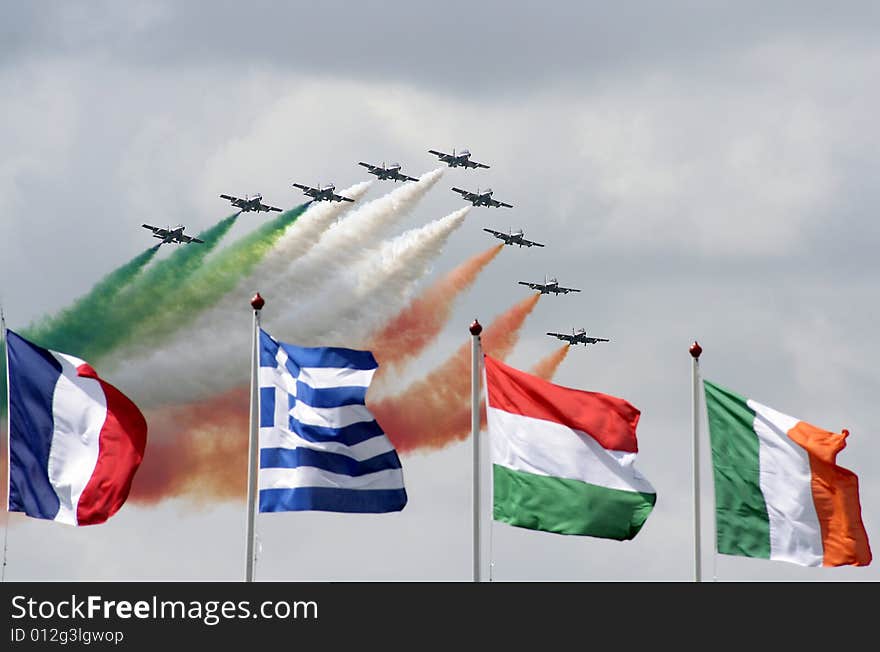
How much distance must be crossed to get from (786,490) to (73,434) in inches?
1028

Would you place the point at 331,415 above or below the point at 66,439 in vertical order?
above

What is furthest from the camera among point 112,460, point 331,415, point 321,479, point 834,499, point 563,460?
point 834,499

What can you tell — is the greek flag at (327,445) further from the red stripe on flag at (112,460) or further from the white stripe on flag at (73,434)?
the white stripe on flag at (73,434)

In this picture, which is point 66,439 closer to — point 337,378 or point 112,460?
point 112,460

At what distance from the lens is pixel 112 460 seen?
234 ft

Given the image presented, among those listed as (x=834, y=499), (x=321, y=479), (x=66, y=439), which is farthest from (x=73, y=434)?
(x=834, y=499)

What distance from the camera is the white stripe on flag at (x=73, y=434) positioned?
233 ft

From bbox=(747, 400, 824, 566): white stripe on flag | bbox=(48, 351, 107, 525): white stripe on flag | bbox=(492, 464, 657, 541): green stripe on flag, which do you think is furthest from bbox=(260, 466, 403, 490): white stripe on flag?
bbox=(747, 400, 824, 566): white stripe on flag

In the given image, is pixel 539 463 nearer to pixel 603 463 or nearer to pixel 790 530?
pixel 603 463

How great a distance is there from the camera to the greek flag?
7319 centimetres

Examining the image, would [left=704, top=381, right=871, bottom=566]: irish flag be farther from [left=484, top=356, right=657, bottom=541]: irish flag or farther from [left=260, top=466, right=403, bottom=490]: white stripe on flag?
[left=260, top=466, right=403, bottom=490]: white stripe on flag
